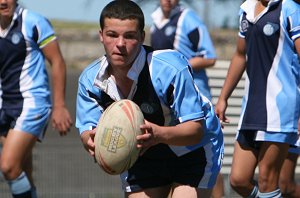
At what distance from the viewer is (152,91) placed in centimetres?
644

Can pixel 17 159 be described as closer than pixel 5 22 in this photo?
Yes

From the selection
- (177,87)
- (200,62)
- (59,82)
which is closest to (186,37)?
(200,62)

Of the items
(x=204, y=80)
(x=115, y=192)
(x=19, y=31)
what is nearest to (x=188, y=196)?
(x=19, y=31)

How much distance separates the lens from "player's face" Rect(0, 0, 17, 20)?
935 centimetres

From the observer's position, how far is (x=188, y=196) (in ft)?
22.2

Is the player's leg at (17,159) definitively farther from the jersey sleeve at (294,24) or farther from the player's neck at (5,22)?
the jersey sleeve at (294,24)

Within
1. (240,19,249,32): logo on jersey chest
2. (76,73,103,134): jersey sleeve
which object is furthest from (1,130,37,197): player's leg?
(76,73,103,134): jersey sleeve

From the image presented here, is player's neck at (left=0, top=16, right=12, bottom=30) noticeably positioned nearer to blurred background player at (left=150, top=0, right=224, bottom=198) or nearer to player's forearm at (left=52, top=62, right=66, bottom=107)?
player's forearm at (left=52, top=62, right=66, bottom=107)

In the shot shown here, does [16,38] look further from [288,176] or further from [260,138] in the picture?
[288,176]

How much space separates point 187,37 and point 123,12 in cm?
496

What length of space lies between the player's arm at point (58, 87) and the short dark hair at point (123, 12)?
3.03 meters

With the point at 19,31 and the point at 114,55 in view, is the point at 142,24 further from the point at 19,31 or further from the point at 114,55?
the point at 19,31

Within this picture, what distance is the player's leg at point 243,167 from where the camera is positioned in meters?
8.20

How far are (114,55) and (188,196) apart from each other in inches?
41.7
